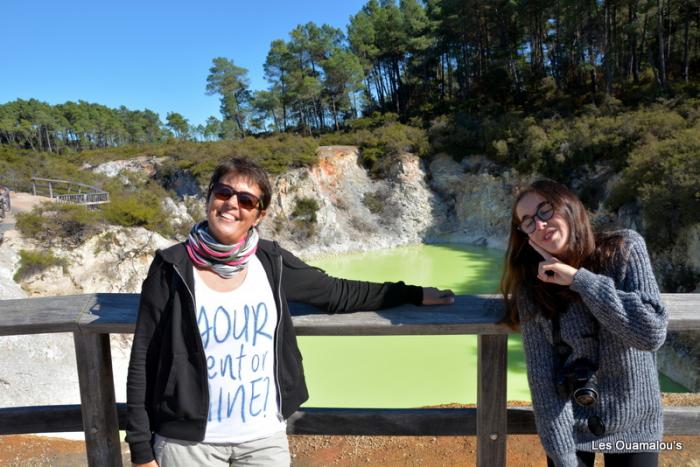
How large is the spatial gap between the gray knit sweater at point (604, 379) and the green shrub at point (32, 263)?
13.5m

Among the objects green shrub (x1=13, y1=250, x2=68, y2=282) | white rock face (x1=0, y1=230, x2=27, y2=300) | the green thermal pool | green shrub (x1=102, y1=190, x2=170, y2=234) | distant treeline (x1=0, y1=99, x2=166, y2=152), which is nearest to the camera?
the green thermal pool

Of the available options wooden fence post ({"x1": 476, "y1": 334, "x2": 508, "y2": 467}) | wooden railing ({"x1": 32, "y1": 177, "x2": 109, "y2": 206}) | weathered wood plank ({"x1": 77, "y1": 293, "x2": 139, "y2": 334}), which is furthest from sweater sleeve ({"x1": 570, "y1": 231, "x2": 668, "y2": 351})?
wooden railing ({"x1": 32, "y1": 177, "x2": 109, "y2": 206})

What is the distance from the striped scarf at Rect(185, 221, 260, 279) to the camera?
4.79 ft

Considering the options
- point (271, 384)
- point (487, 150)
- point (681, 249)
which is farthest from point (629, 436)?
point (487, 150)

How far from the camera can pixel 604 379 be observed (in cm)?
144

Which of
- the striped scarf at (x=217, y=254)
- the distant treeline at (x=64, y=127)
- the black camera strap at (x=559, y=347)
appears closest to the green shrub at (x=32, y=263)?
the striped scarf at (x=217, y=254)

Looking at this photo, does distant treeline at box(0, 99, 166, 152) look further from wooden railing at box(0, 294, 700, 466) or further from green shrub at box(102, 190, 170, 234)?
wooden railing at box(0, 294, 700, 466)

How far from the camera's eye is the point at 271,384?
1.51m

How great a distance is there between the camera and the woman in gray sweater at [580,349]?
140 cm

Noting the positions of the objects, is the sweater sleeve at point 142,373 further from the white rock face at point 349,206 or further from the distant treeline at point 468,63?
the distant treeline at point 468,63

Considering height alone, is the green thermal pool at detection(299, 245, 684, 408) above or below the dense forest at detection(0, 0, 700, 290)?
below

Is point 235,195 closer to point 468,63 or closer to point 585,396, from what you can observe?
point 585,396

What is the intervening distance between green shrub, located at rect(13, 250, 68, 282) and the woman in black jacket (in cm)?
1278

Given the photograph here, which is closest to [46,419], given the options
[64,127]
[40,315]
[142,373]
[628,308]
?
[40,315]
